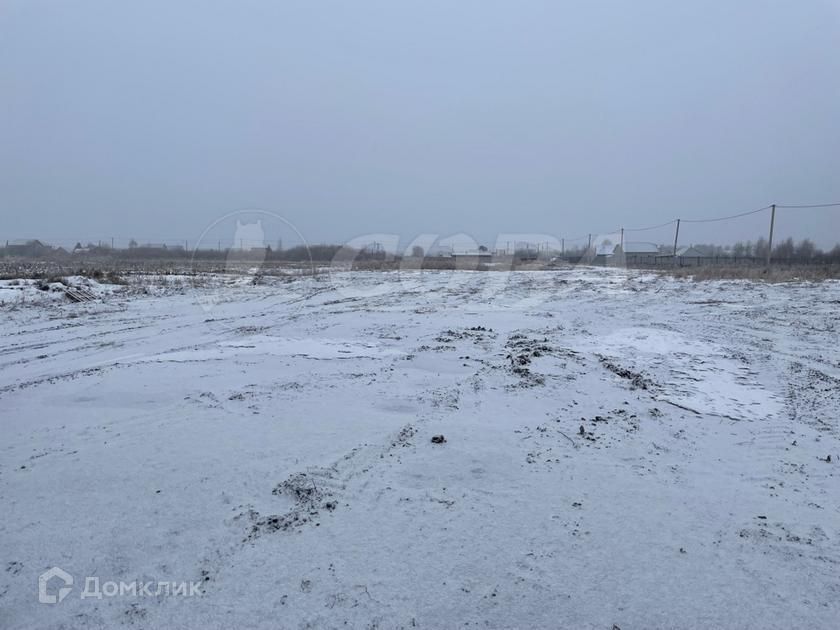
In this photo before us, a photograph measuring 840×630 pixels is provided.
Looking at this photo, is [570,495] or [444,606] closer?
[444,606]

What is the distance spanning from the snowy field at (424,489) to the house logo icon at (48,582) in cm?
2

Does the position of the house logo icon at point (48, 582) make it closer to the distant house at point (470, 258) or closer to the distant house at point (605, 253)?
the distant house at point (470, 258)

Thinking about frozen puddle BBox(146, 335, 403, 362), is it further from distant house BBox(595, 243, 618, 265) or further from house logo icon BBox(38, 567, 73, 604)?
distant house BBox(595, 243, 618, 265)

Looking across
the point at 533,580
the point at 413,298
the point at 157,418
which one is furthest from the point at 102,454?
the point at 413,298

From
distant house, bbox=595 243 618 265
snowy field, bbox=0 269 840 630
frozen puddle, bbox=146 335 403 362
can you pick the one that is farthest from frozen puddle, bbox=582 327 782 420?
distant house, bbox=595 243 618 265

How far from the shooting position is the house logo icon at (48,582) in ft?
6.39

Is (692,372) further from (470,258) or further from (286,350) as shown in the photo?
(470,258)

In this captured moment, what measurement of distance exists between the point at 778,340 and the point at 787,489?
5.95 m

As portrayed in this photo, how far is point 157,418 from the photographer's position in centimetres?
396

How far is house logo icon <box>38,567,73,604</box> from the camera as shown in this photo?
195 centimetres

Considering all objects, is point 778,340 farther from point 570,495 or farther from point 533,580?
point 533,580

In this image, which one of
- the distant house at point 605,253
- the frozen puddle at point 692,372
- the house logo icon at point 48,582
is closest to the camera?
the house logo icon at point 48,582

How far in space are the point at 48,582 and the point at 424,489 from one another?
1.87 metres

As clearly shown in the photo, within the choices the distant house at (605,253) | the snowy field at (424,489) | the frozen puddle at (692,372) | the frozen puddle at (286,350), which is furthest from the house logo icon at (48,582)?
the distant house at (605,253)
